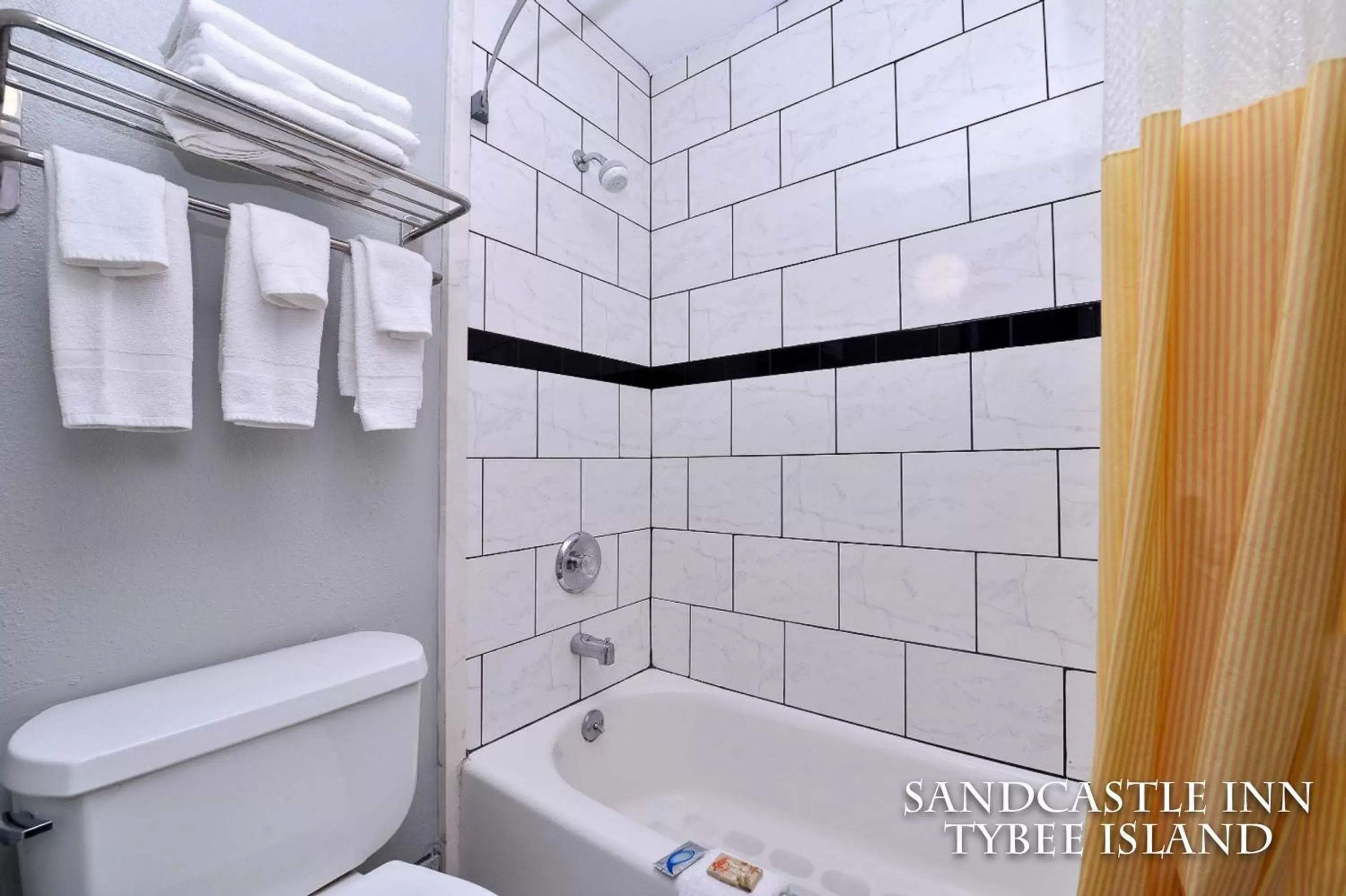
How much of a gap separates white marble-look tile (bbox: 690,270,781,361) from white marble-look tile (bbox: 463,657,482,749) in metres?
1.05

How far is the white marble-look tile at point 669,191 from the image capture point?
1897 millimetres

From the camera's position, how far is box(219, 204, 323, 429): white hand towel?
905 mm

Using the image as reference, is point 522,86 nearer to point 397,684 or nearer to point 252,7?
point 252,7

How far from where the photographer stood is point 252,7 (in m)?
1.03

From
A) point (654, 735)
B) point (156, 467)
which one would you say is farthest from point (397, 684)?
point (654, 735)

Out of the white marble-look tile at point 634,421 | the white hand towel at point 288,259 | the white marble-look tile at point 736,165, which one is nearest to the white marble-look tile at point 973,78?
the white marble-look tile at point 736,165

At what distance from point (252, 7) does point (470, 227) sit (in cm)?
51

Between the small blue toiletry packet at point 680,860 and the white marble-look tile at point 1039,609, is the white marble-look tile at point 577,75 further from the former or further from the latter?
the small blue toiletry packet at point 680,860

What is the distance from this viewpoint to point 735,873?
0.94m

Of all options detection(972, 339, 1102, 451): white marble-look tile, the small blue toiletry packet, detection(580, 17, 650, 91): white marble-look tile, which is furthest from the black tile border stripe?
the small blue toiletry packet

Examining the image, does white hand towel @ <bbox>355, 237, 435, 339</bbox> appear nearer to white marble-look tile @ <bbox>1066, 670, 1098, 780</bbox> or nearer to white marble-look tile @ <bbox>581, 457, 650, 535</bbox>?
white marble-look tile @ <bbox>581, 457, 650, 535</bbox>

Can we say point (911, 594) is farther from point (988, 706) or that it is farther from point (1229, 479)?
point (1229, 479)

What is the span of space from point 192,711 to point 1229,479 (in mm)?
1431

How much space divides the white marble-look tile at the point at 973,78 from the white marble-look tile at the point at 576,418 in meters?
1.04
